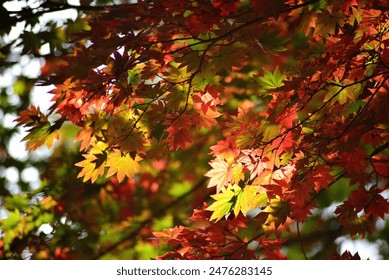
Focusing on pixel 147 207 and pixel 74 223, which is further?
pixel 147 207

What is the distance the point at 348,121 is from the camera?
5.73 feet

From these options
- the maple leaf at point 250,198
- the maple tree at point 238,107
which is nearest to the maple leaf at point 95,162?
the maple tree at point 238,107

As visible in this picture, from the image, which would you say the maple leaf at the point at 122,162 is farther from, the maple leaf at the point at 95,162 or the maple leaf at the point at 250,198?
the maple leaf at the point at 250,198

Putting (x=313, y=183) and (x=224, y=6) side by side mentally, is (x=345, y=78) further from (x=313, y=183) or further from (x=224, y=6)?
(x=224, y=6)

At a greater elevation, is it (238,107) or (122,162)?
(238,107)

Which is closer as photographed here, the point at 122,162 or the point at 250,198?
the point at 250,198

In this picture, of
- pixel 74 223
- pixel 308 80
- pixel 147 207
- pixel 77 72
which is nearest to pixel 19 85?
pixel 74 223

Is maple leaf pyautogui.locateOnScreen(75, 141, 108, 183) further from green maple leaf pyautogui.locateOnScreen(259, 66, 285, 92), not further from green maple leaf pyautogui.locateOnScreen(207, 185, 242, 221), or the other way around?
green maple leaf pyautogui.locateOnScreen(259, 66, 285, 92)

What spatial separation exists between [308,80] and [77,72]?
2.77 feet

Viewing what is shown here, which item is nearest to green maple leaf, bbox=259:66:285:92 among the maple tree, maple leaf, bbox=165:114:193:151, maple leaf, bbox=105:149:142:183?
the maple tree

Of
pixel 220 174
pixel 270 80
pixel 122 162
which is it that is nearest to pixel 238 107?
pixel 270 80

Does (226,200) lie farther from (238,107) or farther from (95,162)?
(95,162)

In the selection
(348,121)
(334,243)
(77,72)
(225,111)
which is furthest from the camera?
(225,111)

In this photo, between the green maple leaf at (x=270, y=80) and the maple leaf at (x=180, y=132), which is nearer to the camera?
the green maple leaf at (x=270, y=80)
